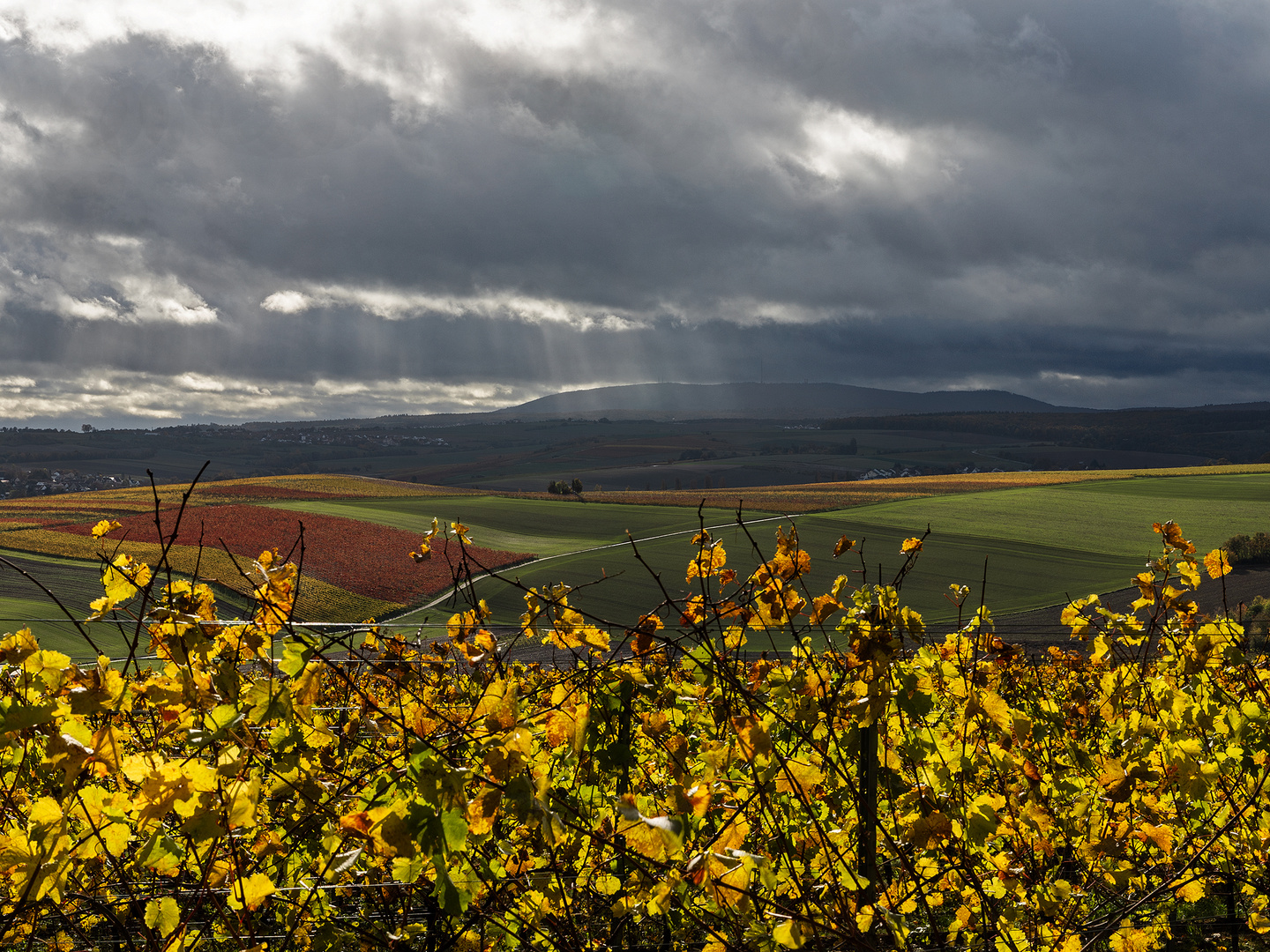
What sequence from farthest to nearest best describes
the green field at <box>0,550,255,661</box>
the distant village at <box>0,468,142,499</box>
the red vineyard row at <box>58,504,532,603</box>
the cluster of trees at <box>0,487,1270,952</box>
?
the distant village at <box>0,468,142,499</box> < the red vineyard row at <box>58,504,532,603</box> < the green field at <box>0,550,255,661</box> < the cluster of trees at <box>0,487,1270,952</box>

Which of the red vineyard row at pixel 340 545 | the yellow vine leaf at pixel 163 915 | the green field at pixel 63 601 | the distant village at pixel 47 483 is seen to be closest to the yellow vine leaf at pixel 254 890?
the yellow vine leaf at pixel 163 915

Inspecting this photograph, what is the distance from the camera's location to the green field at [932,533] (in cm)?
4069

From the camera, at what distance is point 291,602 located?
7.86 ft

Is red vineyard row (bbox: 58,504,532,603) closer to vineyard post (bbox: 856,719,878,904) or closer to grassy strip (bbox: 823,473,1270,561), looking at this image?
grassy strip (bbox: 823,473,1270,561)

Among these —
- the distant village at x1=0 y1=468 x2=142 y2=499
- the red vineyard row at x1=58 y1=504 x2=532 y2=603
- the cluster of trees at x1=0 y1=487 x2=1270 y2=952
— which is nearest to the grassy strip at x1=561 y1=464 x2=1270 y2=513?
the red vineyard row at x1=58 y1=504 x2=532 y2=603

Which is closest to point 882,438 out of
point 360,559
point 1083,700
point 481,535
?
point 481,535

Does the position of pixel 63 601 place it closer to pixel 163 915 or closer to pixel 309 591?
pixel 309 591

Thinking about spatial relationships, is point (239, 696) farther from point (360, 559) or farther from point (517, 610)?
point (360, 559)

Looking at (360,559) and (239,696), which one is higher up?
(239,696)

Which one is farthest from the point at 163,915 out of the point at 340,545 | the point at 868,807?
the point at 340,545

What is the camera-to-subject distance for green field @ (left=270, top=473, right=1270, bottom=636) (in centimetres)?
4069

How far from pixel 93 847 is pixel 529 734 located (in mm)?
1147

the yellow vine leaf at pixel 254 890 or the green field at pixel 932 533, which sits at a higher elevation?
the yellow vine leaf at pixel 254 890

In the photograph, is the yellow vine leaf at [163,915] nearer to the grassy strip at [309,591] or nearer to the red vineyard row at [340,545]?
the grassy strip at [309,591]
